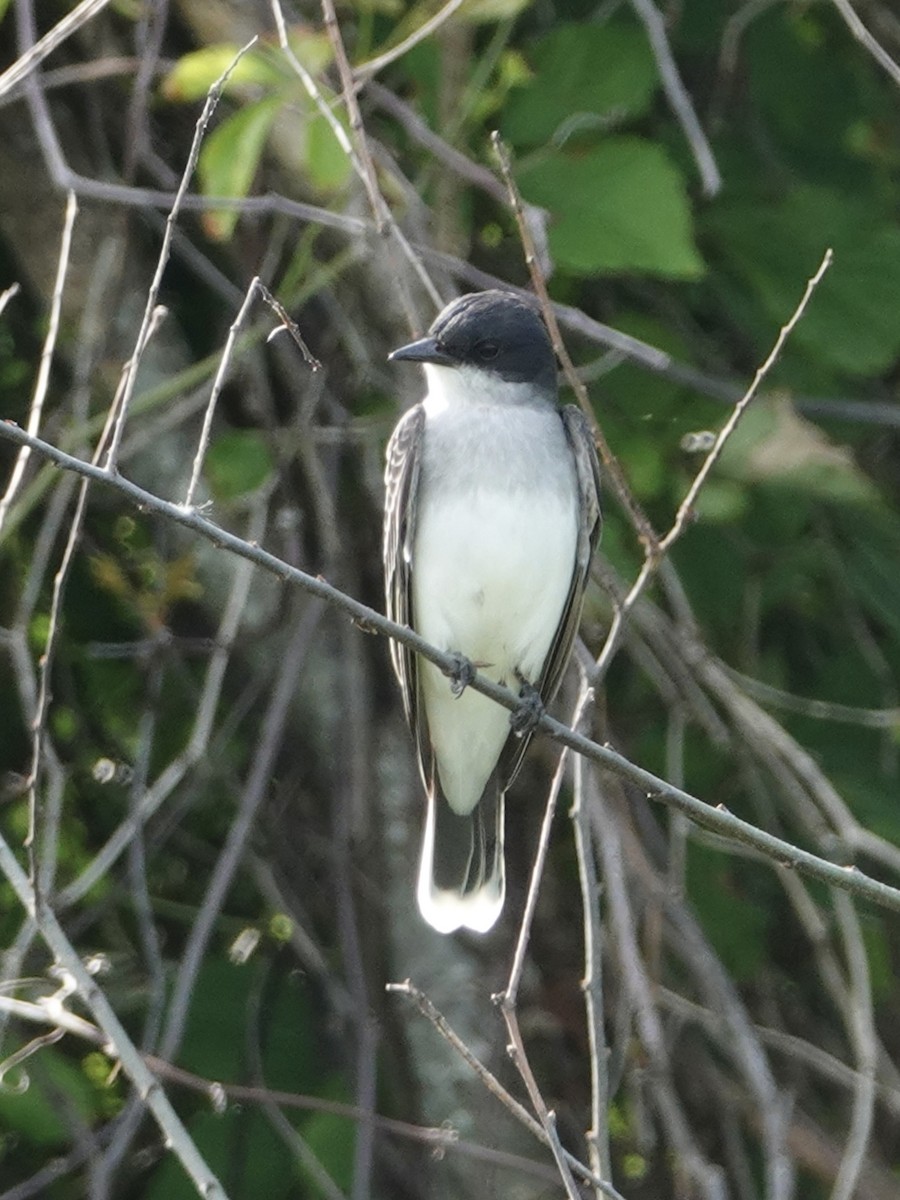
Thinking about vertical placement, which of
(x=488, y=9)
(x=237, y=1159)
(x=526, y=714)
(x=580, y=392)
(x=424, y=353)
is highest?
(x=488, y=9)

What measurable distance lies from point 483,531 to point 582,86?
42.1 inches

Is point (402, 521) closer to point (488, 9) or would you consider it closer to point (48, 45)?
point (488, 9)

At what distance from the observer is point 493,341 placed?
13.0ft

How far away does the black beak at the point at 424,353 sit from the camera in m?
3.67

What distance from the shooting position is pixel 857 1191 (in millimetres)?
4277

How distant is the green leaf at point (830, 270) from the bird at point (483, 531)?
61 centimetres

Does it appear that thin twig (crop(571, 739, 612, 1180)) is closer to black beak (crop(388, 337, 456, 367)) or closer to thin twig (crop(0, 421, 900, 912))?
thin twig (crop(0, 421, 900, 912))

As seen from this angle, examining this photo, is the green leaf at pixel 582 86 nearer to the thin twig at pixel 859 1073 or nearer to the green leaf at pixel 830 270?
the green leaf at pixel 830 270

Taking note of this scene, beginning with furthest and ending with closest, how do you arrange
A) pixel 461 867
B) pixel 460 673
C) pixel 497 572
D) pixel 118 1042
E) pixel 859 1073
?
pixel 461 867, pixel 497 572, pixel 859 1073, pixel 460 673, pixel 118 1042

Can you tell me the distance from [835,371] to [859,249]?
1.45 feet

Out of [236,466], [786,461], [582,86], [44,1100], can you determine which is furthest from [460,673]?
[582,86]

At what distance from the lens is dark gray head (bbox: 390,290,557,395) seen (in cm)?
379

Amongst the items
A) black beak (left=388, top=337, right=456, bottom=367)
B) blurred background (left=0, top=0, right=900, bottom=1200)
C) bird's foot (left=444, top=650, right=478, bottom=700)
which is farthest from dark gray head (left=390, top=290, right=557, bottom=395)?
bird's foot (left=444, top=650, right=478, bottom=700)

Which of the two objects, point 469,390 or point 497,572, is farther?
point 469,390
